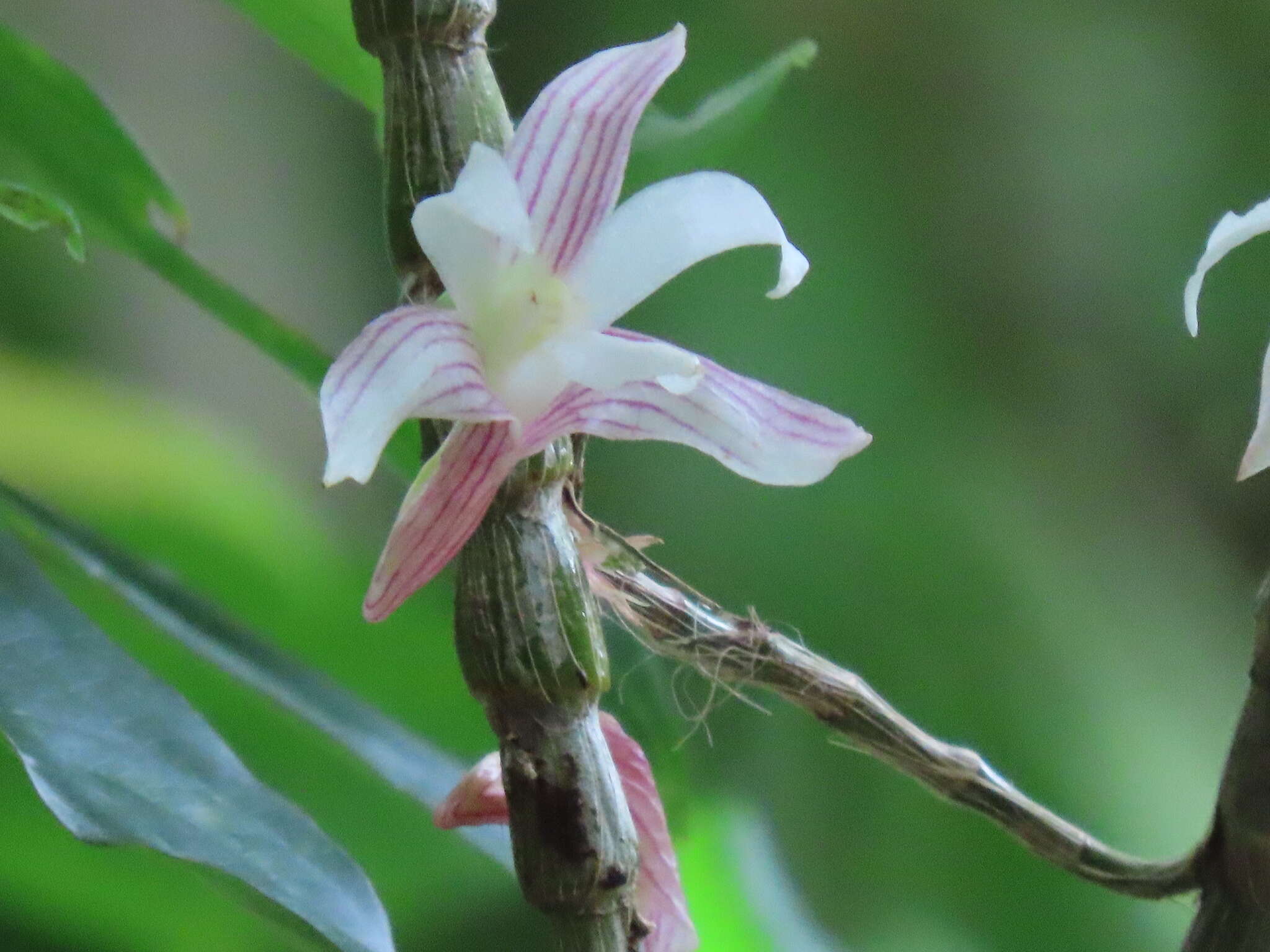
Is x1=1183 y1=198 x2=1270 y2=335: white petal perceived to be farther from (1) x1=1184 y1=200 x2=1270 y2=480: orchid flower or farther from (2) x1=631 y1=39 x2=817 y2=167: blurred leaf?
(2) x1=631 y1=39 x2=817 y2=167: blurred leaf

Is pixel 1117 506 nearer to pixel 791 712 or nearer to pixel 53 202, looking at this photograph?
pixel 791 712

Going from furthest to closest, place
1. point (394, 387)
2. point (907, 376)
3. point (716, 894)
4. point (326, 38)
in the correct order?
1. point (907, 376)
2. point (716, 894)
3. point (326, 38)
4. point (394, 387)

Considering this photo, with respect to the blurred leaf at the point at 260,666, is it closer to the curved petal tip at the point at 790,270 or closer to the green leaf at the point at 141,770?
the green leaf at the point at 141,770

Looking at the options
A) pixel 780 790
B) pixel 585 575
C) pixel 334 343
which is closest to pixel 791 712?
pixel 780 790

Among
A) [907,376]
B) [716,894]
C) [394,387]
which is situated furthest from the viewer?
[907,376]

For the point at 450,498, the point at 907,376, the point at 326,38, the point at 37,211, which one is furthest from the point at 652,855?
the point at 907,376

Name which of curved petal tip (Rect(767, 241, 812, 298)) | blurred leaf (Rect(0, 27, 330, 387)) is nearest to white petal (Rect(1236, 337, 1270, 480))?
curved petal tip (Rect(767, 241, 812, 298))

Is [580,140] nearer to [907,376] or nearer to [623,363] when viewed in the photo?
[623,363]

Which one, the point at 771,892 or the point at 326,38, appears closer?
the point at 326,38
